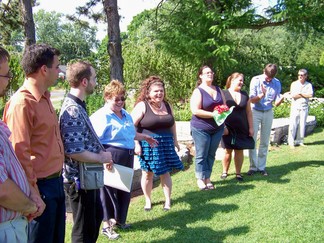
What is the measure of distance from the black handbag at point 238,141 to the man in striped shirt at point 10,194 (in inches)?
164

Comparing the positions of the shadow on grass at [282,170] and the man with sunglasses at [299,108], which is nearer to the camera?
the shadow on grass at [282,170]

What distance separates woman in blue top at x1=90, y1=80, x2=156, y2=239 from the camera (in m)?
3.83

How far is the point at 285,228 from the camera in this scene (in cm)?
401

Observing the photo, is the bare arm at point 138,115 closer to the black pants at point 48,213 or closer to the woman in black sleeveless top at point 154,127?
the woman in black sleeveless top at point 154,127

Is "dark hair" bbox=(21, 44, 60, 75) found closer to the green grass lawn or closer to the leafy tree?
the green grass lawn

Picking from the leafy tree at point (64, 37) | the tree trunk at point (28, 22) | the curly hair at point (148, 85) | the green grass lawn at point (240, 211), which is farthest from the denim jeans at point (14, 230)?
the leafy tree at point (64, 37)

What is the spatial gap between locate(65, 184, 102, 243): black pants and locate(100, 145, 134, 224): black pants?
2.42 ft

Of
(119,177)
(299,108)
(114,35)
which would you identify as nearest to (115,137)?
(119,177)

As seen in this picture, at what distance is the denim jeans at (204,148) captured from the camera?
524 cm

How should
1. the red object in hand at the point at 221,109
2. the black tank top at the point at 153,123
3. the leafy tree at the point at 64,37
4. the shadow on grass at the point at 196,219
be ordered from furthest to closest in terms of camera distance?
1. the leafy tree at the point at 64,37
2. the red object in hand at the point at 221,109
3. the black tank top at the point at 153,123
4. the shadow on grass at the point at 196,219

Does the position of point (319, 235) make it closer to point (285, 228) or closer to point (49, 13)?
point (285, 228)

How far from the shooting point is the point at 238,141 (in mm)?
5758

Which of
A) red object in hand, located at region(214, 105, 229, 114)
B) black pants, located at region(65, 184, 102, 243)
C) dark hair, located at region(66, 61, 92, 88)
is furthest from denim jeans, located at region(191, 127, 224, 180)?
dark hair, located at region(66, 61, 92, 88)

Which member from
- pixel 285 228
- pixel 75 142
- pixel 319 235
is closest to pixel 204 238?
pixel 285 228
